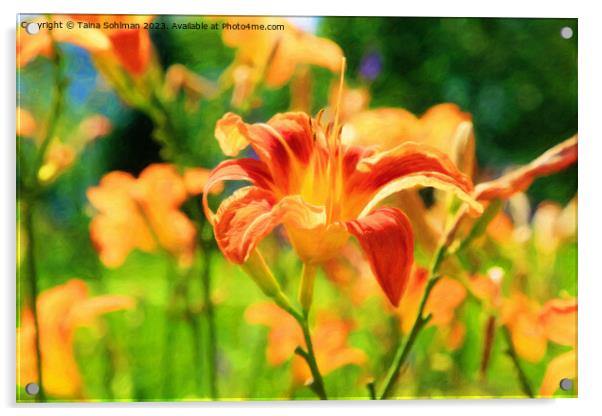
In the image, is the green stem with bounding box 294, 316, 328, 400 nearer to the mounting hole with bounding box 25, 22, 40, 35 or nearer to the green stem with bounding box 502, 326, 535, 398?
the green stem with bounding box 502, 326, 535, 398

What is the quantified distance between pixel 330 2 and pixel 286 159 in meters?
0.25

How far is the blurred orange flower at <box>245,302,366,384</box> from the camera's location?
1.10 meters

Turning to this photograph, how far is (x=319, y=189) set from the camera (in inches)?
43.1

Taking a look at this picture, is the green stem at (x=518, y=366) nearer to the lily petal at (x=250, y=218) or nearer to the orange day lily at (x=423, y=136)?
the orange day lily at (x=423, y=136)

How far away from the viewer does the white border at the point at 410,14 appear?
109 cm

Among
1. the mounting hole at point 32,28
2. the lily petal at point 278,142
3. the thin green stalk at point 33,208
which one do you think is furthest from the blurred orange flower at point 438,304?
the mounting hole at point 32,28

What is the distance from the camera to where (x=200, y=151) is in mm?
1102

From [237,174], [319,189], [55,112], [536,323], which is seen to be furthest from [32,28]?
[536,323]

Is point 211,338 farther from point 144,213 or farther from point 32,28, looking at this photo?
point 32,28

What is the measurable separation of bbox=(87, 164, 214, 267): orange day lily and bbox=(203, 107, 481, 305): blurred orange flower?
0.15 feet

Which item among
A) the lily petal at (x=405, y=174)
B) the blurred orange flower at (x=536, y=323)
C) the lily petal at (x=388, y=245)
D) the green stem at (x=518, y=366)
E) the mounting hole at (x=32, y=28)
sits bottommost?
the green stem at (x=518, y=366)

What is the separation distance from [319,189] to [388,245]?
0.43 feet

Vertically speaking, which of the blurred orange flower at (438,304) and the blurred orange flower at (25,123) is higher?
the blurred orange flower at (25,123)

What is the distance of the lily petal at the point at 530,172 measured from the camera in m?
1.12
